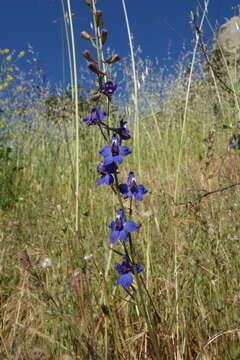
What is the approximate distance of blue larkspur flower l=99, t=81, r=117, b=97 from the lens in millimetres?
783

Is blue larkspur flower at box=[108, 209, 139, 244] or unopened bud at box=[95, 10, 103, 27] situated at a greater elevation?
unopened bud at box=[95, 10, 103, 27]

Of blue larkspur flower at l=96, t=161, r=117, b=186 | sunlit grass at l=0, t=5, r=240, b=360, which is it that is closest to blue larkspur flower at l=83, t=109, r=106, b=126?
blue larkspur flower at l=96, t=161, r=117, b=186

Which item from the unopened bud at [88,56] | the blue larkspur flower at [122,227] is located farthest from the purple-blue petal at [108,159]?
the unopened bud at [88,56]

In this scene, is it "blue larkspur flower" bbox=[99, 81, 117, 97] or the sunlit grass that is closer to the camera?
"blue larkspur flower" bbox=[99, 81, 117, 97]

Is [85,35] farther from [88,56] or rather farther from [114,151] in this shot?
[114,151]

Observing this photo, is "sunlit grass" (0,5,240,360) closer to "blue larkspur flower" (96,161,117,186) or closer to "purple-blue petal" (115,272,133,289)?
"purple-blue petal" (115,272,133,289)

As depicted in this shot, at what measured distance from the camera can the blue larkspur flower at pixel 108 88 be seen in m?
0.78

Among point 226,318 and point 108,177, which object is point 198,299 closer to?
point 226,318

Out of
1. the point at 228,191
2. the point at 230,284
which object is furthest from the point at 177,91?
the point at 230,284

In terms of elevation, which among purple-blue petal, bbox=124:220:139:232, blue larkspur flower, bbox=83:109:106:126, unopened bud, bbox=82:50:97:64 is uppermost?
unopened bud, bbox=82:50:97:64

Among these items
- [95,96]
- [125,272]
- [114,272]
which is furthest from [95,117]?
[114,272]

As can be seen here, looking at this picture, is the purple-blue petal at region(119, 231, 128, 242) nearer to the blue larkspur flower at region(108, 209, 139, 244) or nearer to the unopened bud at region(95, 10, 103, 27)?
the blue larkspur flower at region(108, 209, 139, 244)

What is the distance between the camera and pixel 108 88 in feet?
2.58

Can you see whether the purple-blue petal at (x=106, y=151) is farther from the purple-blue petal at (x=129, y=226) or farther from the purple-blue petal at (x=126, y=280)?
the purple-blue petal at (x=126, y=280)
